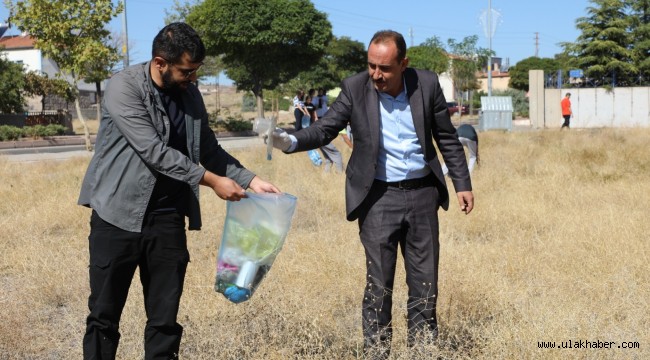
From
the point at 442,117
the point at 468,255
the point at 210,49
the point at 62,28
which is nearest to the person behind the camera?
the point at 442,117

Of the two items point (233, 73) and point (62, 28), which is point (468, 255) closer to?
point (62, 28)

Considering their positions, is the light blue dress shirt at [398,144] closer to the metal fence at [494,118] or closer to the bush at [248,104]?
the metal fence at [494,118]

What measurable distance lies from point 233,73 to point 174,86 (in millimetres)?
47459

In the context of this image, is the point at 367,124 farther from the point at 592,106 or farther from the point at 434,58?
the point at 434,58

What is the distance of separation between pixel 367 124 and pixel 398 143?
0.62 feet

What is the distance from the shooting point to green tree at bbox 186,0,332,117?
36.9 metres

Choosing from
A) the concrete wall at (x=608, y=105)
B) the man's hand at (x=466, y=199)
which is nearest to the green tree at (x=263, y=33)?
the concrete wall at (x=608, y=105)

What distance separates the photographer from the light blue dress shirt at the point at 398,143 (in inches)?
159

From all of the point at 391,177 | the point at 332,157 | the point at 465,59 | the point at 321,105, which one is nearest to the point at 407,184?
the point at 391,177

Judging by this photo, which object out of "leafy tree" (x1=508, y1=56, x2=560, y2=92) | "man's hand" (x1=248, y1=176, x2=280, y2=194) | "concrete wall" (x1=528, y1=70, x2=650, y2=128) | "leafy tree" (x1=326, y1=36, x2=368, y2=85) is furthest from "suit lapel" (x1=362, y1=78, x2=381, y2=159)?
"leafy tree" (x1=508, y1=56, x2=560, y2=92)

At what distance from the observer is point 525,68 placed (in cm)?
7731

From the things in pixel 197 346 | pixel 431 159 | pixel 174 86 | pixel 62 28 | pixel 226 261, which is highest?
pixel 62 28

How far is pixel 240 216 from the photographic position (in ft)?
12.8

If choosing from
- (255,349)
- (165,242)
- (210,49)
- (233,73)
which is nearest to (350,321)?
(255,349)
